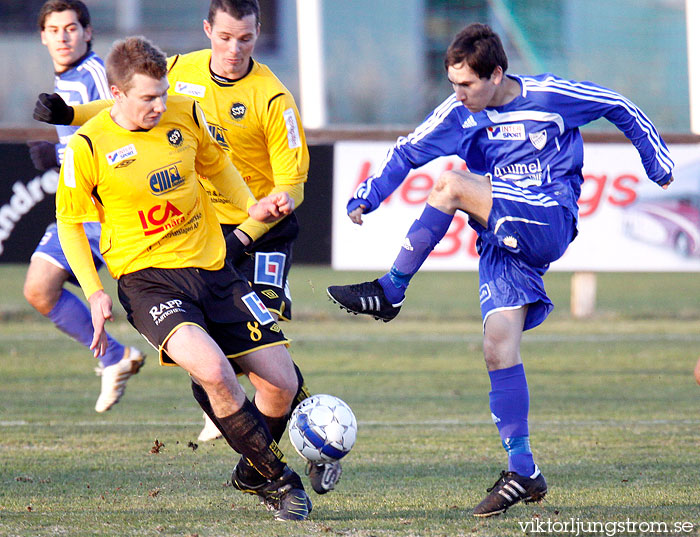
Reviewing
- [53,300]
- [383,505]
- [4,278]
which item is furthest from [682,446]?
[4,278]

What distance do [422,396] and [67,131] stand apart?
3.16m

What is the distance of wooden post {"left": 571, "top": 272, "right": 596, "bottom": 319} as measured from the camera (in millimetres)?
12227

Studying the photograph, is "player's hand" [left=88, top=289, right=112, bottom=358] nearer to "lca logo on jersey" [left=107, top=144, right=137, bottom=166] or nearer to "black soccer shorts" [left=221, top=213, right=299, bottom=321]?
"lca logo on jersey" [left=107, top=144, right=137, bottom=166]

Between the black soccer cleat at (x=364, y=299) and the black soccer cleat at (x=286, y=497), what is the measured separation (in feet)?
2.57


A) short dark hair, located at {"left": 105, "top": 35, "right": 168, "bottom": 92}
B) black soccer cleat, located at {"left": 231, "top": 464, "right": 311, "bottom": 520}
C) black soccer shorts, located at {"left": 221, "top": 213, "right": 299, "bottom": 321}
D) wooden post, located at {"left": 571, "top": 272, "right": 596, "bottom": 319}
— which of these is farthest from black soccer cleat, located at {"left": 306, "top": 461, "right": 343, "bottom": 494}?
wooden post, located at {"left": 571, "top": 272, "right": 596, "bottom": 319}

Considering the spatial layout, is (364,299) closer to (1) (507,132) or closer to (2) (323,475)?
(2) (323,475)

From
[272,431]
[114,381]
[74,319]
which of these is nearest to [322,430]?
[272,431]

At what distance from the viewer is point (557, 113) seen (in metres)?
4.66

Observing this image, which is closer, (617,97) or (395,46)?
(617,97)

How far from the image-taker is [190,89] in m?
5.40

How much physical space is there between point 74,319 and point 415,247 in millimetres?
3030

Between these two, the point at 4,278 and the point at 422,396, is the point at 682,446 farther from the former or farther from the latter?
the point at 4,278

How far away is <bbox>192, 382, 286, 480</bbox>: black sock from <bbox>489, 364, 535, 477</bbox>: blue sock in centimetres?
97

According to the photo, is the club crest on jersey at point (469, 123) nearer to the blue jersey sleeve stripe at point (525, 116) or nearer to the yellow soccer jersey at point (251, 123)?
the blue jersey sleeve stripe at point (525, 116)
